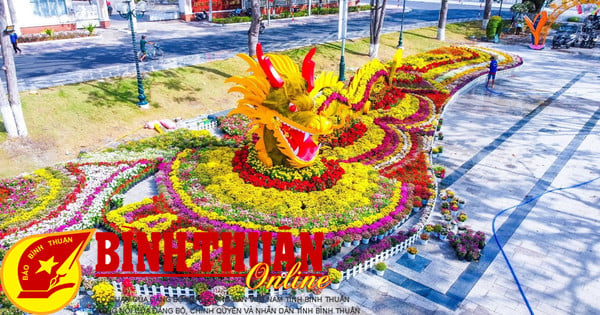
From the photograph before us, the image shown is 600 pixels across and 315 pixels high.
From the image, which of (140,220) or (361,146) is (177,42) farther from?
(140,220)

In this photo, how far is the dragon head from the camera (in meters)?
11.1

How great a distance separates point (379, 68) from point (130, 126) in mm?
10314

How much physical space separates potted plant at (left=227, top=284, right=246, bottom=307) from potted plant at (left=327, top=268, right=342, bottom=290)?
1.81 meters

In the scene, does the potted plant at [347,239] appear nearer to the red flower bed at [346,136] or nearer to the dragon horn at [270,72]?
the dragon horn at [270,72]

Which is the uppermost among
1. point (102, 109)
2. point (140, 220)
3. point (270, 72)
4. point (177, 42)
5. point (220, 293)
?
point (270, 72)

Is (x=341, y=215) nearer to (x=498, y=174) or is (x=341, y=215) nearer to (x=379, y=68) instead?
(x=498, y=174)

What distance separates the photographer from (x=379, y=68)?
702 inches

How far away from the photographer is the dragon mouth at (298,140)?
11469 millimetres

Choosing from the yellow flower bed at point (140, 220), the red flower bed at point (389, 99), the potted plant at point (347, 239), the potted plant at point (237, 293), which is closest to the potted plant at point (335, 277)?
the potted plant at point (347, 239)

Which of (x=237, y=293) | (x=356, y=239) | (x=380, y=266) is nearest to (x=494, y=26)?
(x=356, y=239)

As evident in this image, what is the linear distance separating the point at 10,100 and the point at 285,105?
10475 millimetres

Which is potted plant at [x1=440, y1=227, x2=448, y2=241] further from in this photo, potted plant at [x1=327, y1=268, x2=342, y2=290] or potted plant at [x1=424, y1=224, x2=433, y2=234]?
potted plant at [x1=327, y1=268, x2=342, y2=290]

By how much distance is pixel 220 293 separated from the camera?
8555 millimetres

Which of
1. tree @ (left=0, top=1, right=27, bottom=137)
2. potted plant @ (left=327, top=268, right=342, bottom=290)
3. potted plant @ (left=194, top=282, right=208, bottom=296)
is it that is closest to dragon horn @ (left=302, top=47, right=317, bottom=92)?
potted plant @ (left=327, top=268, right=342, bottom=290)
